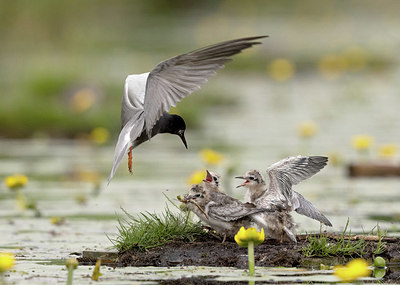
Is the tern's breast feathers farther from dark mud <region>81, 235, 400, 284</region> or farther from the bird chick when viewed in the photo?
dark mud <region>81, 235, 400, 284</region>

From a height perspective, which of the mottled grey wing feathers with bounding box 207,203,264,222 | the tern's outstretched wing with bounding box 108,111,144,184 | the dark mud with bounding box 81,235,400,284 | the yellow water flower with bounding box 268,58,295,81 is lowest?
the dark mud with bounding box 81,235,400,284

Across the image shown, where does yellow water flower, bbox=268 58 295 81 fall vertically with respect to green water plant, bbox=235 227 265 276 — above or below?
above

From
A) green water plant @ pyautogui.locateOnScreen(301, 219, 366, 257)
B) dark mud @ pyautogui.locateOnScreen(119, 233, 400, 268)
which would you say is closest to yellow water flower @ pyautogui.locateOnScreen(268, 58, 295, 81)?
dark mud @ pyautogui.locateOnScreen(119, 233, 400, 268)

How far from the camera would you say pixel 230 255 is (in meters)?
7.72

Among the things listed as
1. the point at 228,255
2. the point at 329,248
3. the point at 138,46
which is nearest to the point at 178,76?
the point at 228,255

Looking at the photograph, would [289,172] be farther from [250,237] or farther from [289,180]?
[250,237]

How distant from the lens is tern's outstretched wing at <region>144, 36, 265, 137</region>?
7.80 metres

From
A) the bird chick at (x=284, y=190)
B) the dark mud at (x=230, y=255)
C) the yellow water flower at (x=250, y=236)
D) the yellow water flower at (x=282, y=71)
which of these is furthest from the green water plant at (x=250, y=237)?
the yellow water flower at (x=282, y=71)

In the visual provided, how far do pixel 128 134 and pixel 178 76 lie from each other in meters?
0.66

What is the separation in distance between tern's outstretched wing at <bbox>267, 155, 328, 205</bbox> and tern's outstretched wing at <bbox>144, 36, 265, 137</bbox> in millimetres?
907

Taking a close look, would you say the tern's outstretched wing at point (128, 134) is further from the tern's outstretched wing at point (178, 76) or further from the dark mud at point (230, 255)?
the dark mud at point (230, 255)

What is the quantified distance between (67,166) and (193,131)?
3.84 meters

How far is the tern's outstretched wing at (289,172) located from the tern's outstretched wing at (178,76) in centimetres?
91

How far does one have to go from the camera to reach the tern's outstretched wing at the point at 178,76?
7805 mm
